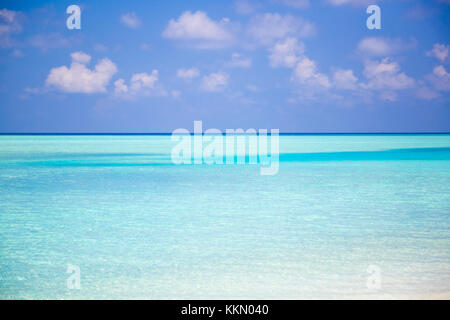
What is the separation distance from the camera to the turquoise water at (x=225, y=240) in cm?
439

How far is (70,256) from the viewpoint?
536 centimetres

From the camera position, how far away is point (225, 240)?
19.7 ft

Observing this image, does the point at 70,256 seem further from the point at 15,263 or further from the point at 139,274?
the point at 139,274

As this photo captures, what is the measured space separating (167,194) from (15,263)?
489cm

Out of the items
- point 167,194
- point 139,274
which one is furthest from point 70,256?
point 167,194

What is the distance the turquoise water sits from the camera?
→ 4.39 metres

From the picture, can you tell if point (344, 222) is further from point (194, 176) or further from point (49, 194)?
point (194, 176)
